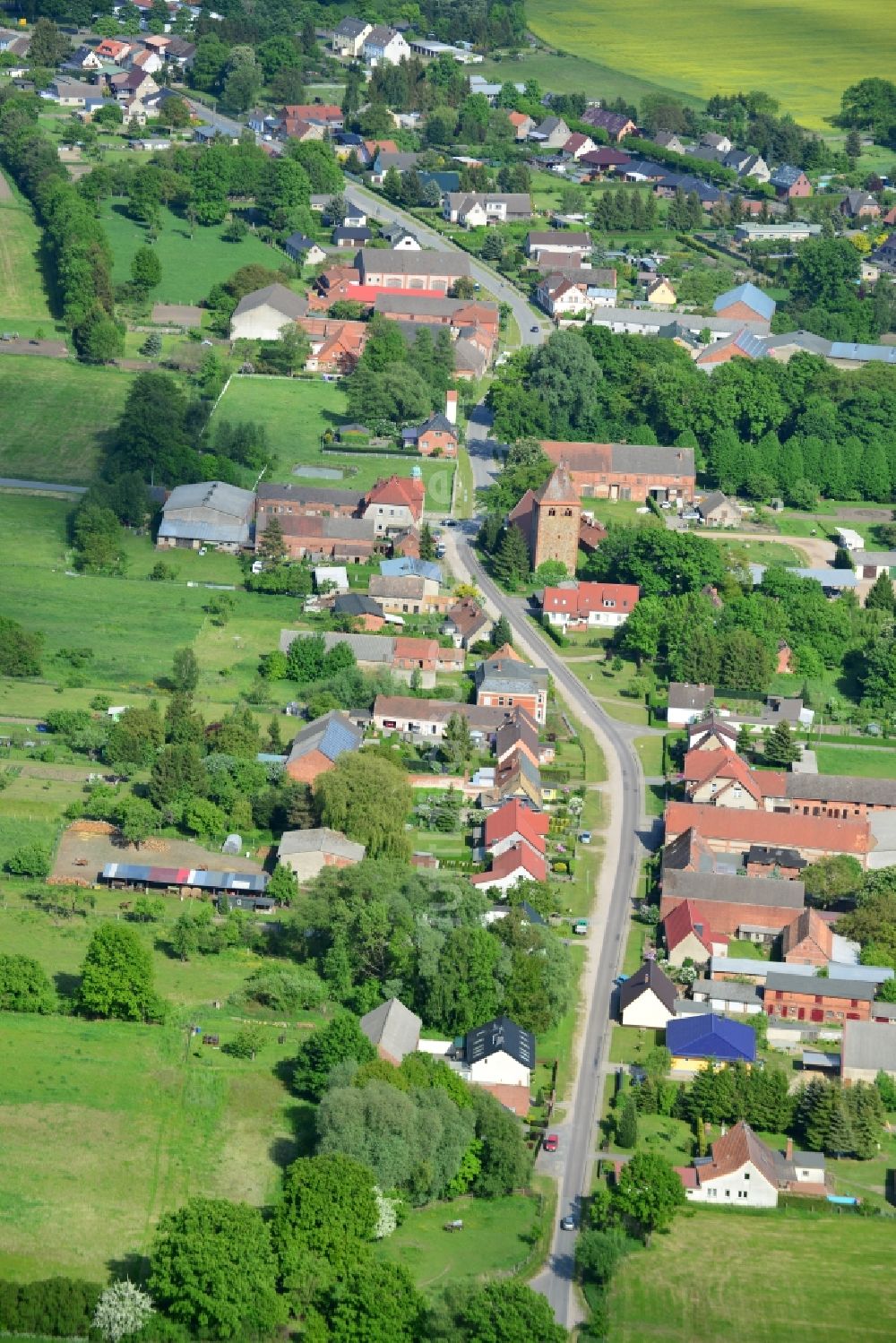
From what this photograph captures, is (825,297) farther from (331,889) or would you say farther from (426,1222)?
(426,1222)

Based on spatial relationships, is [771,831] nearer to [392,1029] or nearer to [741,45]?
[392,1029]

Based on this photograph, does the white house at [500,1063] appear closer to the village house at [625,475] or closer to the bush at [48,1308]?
the bush at [48,1308]

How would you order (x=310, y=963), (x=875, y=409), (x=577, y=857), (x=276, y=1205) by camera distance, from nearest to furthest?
1. (x=276, y=1205)
2. (x=310, y=963)
3. (x=577, y=857)
4. (x=875, y=409)

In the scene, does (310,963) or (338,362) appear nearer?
(310,963)

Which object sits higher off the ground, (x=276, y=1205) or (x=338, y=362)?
(x=276, y=1205)

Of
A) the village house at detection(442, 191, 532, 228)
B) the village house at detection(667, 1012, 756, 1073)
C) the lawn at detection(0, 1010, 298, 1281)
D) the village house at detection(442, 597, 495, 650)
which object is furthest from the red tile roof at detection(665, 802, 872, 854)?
the village house at detection(442, 191, 532, 228)

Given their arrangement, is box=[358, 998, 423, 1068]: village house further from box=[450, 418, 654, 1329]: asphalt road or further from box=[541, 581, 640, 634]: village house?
box=[541, 581, 640, 634]: village house

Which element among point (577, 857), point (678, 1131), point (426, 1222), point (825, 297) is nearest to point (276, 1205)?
point (426, 1222)
